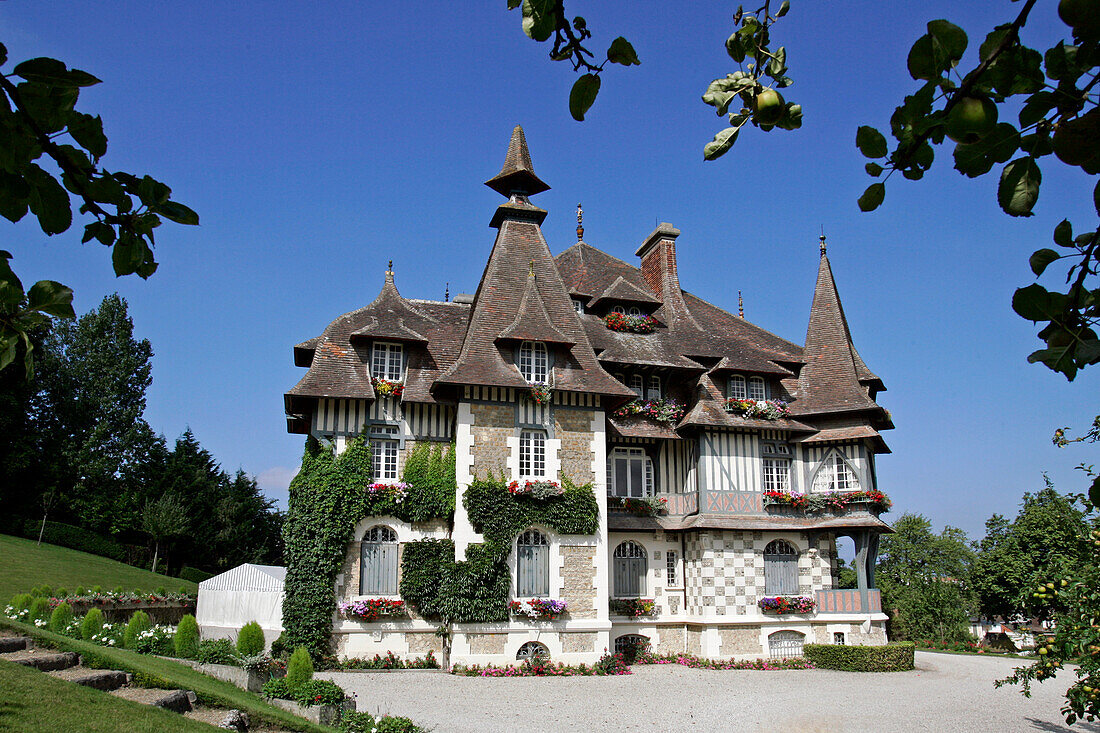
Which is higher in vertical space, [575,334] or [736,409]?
[575,334]

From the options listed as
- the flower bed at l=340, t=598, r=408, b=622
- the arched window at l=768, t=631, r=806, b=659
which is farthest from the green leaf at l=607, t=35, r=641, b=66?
the arched window at l=768, t=631, r=806, b=659

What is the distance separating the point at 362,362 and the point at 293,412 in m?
2.30

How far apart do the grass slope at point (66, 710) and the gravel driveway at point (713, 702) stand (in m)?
4.64

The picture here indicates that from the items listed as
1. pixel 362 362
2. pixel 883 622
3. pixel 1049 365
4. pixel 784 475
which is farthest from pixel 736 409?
pixel 1049 365

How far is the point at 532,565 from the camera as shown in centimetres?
2047

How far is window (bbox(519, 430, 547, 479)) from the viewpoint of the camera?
21.0 m

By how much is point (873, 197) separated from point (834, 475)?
24.2 meters

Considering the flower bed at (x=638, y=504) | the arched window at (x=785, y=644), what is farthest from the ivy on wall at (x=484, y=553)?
the arched window at (x=785, y=644)

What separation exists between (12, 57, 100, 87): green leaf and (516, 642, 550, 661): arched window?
19201 millimetres

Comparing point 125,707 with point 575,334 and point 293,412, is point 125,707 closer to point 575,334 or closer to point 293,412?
point 293,412

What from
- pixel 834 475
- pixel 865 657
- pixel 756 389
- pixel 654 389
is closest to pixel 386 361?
pixel 654 389

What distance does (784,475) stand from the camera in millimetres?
25031

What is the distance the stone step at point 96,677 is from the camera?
10.7 metres

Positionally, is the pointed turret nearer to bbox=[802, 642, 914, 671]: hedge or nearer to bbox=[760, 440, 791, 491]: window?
bbox=[760, 440, 791, 491]: window
